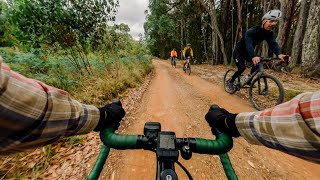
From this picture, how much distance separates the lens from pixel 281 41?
423 inches

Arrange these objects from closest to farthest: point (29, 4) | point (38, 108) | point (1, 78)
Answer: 1. point (1, 78)
2. point (38, 108)
3. point (29, 4)

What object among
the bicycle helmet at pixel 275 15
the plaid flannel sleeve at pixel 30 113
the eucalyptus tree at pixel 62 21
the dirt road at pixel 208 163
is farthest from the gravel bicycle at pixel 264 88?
the eucalyptus tree at pixel 62 21

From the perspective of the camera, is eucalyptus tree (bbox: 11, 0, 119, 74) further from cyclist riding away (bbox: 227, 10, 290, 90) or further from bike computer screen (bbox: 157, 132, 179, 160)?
bike computer screen (bbox: 157, 132, 179, 160)

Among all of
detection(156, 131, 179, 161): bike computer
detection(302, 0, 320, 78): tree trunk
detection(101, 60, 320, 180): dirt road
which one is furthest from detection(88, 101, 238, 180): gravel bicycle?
detection(302, 0, 320, 78): tree trunk

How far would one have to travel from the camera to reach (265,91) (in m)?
5.29

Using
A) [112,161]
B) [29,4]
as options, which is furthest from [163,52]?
[112,161]

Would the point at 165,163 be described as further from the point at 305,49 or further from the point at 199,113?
the point at 305,49

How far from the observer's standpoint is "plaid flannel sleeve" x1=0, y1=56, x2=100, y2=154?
638 millimetres

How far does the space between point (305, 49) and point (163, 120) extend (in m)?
8.04

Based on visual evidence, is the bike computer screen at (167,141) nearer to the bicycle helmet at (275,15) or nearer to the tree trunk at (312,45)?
the bicycle helmet at (275,15)

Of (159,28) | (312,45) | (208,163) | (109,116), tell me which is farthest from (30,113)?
(159,28)

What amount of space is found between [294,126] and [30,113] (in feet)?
3.19

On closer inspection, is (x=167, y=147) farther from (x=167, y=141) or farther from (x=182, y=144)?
(x=182, y=144)

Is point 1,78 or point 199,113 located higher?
point 1,78
